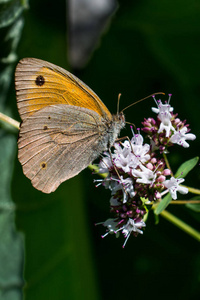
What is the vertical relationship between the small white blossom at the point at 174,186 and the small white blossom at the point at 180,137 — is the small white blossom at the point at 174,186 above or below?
below

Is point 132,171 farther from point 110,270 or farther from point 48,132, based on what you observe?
point 110,270

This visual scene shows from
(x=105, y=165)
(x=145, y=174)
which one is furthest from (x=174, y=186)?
(x=105, y=165)

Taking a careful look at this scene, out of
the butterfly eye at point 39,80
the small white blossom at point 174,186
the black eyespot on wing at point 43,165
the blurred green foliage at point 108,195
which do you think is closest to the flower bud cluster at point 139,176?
the small white blossom at point 174,186

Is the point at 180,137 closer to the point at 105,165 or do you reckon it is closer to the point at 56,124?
the point at 105,165

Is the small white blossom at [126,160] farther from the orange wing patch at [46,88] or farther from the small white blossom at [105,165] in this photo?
the orange wing patch at [46,88]

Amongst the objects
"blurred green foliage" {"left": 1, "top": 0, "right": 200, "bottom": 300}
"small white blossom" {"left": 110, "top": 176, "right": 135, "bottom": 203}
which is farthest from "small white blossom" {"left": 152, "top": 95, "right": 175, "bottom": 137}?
A: "blurred green foliage" {"left": 1, "top": 0, "right": 200, "bottom": 300}

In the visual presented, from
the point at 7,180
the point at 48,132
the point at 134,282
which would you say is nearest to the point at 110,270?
the point at 134,282

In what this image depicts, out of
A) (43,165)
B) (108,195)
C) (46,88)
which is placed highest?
A: (46,88)
